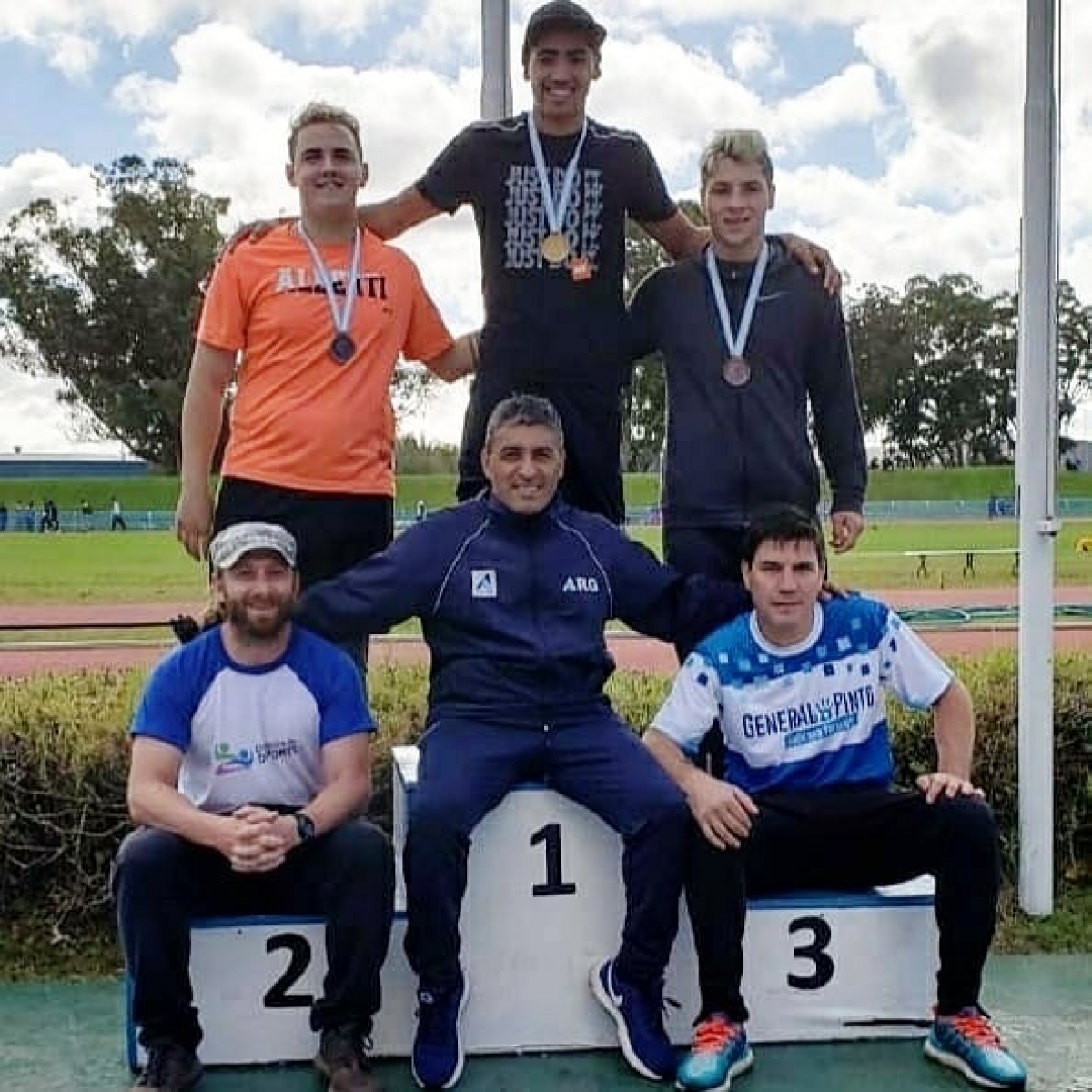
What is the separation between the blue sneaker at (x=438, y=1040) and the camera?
3.14 m

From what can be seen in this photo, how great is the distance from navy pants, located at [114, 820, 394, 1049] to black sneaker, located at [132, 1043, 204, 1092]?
2cm

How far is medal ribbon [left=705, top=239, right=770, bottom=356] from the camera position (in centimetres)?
364

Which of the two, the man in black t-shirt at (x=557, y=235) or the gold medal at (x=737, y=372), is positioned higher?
the man in black t-shirt at (x=557, y=235)

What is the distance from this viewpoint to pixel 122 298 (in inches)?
1105

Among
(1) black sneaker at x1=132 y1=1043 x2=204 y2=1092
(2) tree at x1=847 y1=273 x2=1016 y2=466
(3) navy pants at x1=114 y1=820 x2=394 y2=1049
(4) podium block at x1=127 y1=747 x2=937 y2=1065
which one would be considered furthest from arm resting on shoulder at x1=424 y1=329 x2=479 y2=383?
(2) tree at x1=847 y1=273 x2=1016 y2=466

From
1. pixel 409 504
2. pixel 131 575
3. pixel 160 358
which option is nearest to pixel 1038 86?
pixel 409 504

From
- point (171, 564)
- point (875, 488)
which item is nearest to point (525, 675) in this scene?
point (171, 564)

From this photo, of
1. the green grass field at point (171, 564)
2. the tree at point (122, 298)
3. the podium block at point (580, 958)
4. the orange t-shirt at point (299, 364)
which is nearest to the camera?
the podium block at point (580, 958)

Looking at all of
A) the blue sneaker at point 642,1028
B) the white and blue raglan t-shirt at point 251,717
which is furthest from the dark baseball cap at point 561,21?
the blue sneaker at point 642,1028

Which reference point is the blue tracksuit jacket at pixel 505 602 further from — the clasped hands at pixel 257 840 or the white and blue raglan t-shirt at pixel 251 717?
the clasped hands at pixel 257 840

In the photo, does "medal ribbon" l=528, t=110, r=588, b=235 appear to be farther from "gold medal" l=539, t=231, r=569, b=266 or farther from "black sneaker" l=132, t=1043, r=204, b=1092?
"black sneaker" l=132, t=1043, r=204, b=1092

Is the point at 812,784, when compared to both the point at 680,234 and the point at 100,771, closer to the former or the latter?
the point at 680,234

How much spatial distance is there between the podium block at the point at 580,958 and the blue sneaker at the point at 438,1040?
179mm

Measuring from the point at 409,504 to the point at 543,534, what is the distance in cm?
1560
